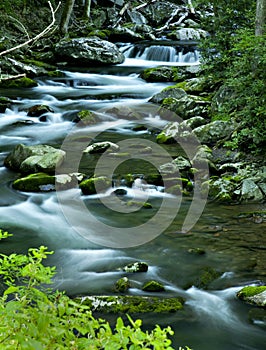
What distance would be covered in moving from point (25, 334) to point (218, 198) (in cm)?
629

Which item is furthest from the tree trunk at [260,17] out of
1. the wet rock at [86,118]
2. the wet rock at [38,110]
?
the wet rock at [38,110]

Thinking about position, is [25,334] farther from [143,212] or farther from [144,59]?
[144,59]

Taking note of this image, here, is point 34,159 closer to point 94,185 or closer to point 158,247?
point 94,185

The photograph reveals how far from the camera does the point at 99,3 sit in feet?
91.1

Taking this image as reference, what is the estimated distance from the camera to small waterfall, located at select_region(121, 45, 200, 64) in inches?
755

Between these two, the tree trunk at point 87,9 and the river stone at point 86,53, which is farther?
the tree trunk at point 87,9

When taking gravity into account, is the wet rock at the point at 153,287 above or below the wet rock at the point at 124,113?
below

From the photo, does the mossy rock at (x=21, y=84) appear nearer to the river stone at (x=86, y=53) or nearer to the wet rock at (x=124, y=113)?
the river stone at (x=86, y=53)

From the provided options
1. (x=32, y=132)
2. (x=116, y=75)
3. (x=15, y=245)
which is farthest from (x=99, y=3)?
(x=15, y=245)

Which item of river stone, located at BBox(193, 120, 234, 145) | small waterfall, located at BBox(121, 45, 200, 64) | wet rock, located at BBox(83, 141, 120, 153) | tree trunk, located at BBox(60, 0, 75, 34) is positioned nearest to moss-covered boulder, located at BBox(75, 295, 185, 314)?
wet rock, located at BBox(83, 141, 120, 153)

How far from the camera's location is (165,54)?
19578 mm

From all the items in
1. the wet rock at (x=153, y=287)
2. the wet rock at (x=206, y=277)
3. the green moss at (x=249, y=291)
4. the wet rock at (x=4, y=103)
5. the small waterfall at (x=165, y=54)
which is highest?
the small waterfall at (x=165, y=54)

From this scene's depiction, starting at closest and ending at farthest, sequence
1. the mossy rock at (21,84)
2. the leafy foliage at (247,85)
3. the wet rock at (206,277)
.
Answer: the wet rock at (206,277) < the leafy foliage at (247,85) < the mossy rock at (21,84)

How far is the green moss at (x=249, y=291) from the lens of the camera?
14.6ft
